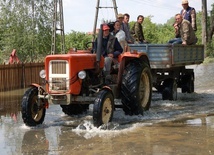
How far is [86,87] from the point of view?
7988mm

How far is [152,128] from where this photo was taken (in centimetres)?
744

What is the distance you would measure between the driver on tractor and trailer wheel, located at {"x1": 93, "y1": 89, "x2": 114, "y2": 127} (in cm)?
74

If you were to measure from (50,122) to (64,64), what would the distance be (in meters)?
1.39

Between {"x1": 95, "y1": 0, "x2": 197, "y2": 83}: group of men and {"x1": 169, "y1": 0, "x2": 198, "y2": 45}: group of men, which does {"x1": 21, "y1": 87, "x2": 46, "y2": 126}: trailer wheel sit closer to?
{"x1": 95, "y1": 0, "x2": 197, "y2": 83}: group of men

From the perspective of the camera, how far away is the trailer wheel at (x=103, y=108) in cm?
714

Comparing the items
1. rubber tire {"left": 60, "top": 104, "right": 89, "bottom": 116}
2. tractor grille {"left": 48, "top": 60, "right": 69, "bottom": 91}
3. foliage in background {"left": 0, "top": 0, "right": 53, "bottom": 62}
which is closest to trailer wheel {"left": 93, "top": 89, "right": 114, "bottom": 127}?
tractor grille {"left": 48, "top": 60, "right": 69, "bottom": 91}

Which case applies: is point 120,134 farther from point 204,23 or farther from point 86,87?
point 204,23

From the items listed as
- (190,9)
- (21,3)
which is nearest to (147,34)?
(21,3)

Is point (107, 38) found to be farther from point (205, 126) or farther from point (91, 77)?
point (205, 126)

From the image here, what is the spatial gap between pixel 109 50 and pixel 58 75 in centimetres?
128

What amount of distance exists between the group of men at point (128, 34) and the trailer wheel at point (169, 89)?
1152 mm

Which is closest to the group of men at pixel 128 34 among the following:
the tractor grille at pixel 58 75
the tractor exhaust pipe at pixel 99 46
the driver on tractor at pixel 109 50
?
the driver on tractor at pixel 109 50

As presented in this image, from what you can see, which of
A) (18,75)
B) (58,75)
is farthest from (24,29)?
(58,75)

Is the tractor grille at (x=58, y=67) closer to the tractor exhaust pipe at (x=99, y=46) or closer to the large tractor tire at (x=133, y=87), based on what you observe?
the tractor exhaust pipe at (x=99, y=46)
